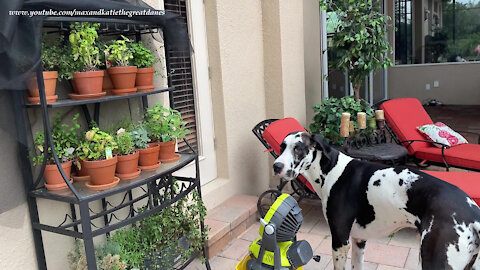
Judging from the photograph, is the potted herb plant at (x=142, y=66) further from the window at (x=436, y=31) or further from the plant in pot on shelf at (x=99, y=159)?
the window at (x=436, y=31)

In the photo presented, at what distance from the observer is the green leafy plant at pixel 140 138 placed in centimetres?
232

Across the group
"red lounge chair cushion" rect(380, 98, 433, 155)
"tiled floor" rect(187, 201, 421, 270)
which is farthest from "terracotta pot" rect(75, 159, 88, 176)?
"red lounge chair cushion" rect(380, 98, 433, 155)

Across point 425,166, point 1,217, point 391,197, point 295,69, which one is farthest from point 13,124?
point 425,166

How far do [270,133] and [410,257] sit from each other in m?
1.43

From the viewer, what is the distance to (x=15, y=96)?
1.95 meters

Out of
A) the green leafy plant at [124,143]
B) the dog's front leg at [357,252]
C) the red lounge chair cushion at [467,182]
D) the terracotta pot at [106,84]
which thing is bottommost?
the dog's front leg at [357,252]

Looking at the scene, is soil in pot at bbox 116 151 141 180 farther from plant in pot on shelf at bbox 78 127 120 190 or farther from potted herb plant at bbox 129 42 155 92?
potted herb plant at bbox 129 42 155 92

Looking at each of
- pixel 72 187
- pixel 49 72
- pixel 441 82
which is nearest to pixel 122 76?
pixel 49 72

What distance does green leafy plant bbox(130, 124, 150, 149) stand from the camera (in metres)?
2.32

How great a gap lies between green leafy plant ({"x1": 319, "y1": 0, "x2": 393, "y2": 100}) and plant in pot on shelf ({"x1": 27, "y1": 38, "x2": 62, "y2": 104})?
3.08m

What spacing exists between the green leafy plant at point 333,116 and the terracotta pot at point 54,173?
8.93ft

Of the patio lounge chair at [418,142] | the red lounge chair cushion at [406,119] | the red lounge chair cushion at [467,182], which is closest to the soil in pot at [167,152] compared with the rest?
the red lounge chair cushion at [467,182]

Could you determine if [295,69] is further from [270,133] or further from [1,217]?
[1,217]

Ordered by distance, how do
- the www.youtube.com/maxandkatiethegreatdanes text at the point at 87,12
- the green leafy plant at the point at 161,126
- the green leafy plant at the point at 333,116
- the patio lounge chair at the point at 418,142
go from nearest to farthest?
1. the www.youtube.com/maxandkatiethegreatdanes text at the point at 87,12
2. the green leafy plant at the point at 161,126
3. the patio lounge chair at the point at 418,142
4. the green leafy plant at the point at 333,116
